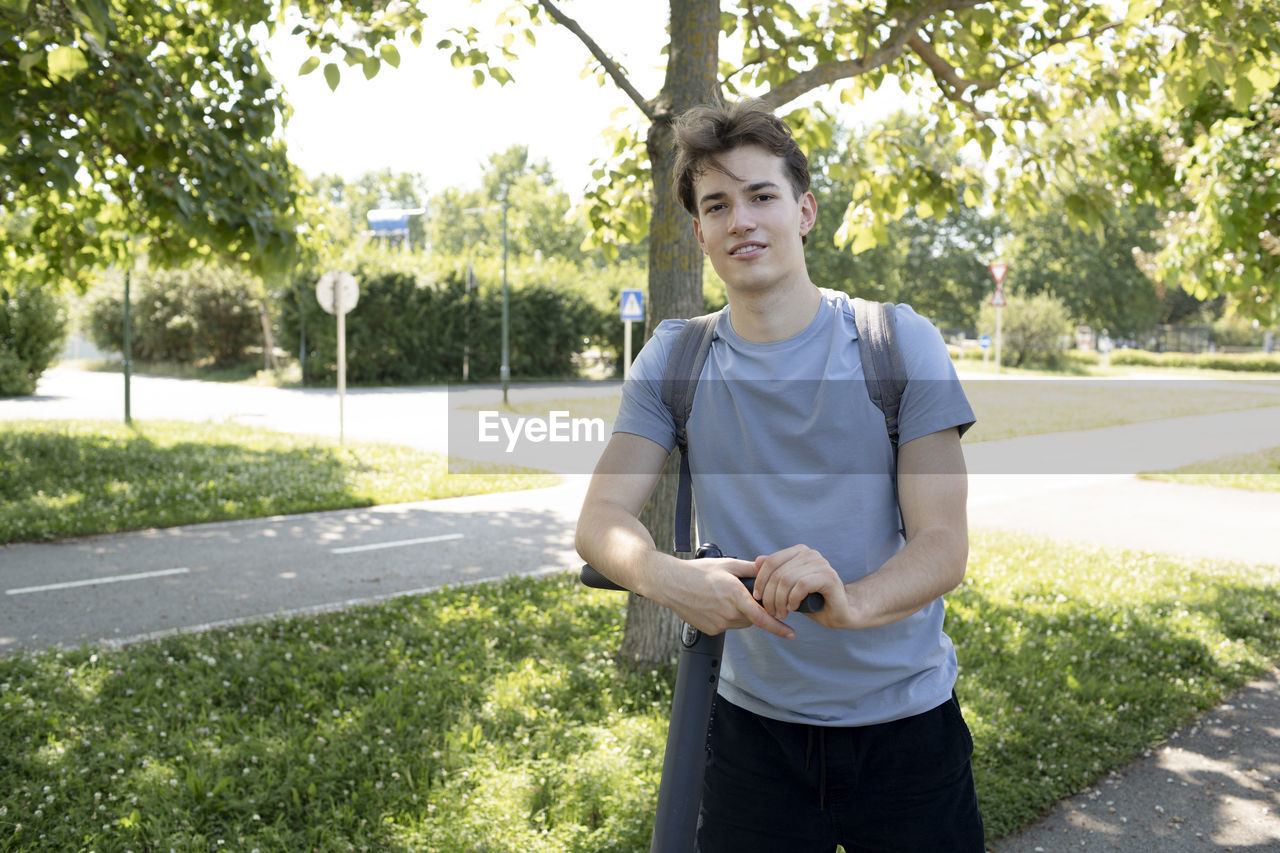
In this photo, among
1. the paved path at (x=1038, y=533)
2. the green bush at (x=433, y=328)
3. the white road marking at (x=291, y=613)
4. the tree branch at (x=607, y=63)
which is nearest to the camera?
the paved path at (x=1038, y=533)

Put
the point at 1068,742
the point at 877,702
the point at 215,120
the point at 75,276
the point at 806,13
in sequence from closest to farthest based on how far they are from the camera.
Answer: the point at 877,702 < the point at 1068,742 < the point at 806,13 < the point at 215,120 < the point at 75,276

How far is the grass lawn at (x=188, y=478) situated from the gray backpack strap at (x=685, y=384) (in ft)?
26.5

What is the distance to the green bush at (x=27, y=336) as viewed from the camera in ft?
78.8

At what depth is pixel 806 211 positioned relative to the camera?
6.00ft

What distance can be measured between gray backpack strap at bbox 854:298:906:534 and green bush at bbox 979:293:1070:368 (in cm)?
4608

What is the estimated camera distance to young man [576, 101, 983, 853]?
168 centimetres

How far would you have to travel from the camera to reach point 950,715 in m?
1.83

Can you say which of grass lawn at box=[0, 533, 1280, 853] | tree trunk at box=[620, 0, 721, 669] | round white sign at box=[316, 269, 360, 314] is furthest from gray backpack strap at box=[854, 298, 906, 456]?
round white sign at box=[316, 269, 360, 314]

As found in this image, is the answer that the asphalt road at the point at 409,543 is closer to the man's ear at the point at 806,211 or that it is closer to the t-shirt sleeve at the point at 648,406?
the t-shirt sleeve at the point at 648,406

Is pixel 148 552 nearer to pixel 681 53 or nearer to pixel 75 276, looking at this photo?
pixel 75 276

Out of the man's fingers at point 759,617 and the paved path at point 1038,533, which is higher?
the man's fingers at point 759,617

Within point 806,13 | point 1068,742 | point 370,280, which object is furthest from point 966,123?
point 370,280

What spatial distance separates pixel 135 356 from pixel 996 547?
120ft

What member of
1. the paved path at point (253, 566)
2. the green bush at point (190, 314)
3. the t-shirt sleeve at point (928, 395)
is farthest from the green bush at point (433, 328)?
the t-shirt sleeve at point (928, 395)
